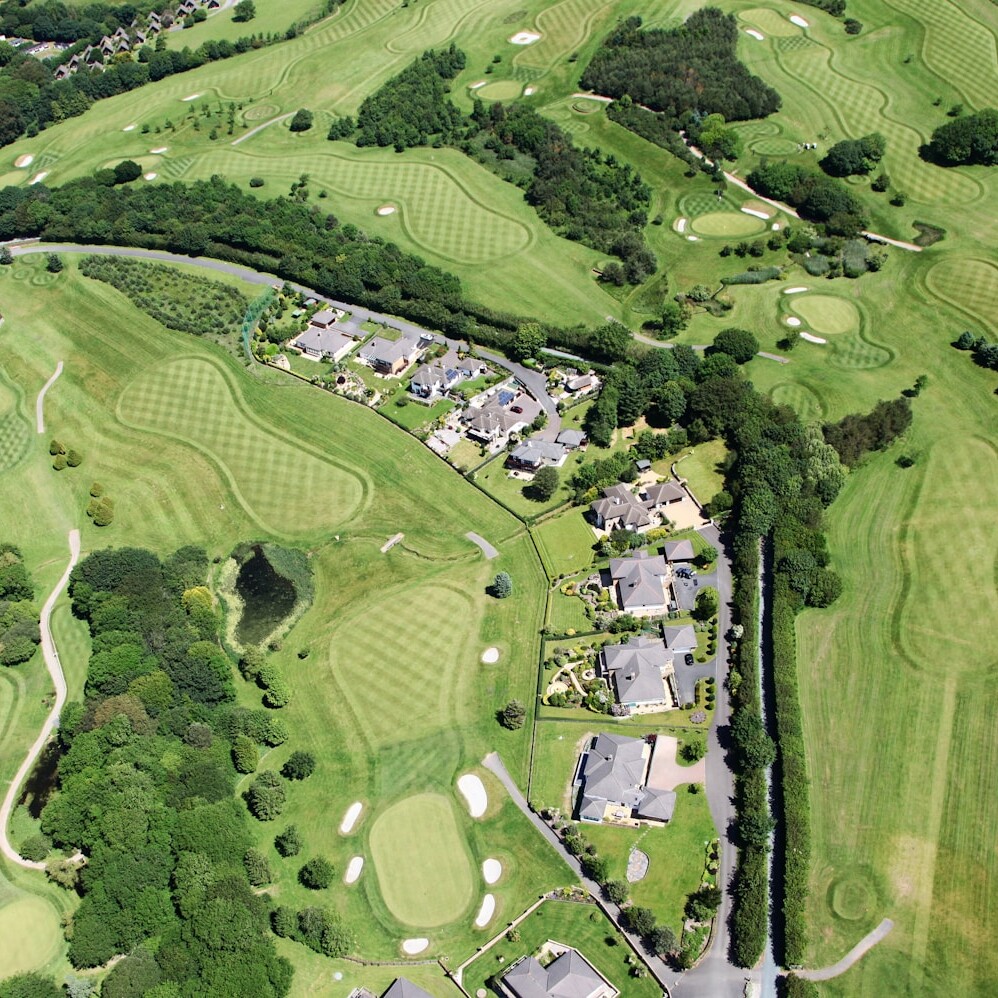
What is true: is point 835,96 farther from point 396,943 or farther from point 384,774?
point 396,943

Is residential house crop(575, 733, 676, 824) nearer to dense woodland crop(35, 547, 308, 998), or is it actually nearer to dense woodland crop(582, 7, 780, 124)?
dense woodland crop(35, 547, 308, 998)

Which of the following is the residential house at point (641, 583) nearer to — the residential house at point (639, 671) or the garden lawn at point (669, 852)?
the residential house at point (639, 671)

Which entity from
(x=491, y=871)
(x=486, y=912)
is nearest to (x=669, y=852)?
(x=491, y=871)

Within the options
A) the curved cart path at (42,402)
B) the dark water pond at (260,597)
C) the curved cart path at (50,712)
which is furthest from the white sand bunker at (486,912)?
the curved cart path at (42,402)

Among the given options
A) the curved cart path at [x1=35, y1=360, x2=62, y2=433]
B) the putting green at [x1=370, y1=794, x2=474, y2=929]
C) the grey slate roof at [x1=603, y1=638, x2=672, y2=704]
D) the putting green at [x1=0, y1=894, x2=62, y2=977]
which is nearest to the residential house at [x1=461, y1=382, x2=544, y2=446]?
the grey slate roof at [x1=603, y1=638, x2=672, y2=704]

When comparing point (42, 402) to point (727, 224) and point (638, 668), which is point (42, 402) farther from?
point (727, 224)

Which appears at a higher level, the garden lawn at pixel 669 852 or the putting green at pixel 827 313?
the putting green at pixel 827 313

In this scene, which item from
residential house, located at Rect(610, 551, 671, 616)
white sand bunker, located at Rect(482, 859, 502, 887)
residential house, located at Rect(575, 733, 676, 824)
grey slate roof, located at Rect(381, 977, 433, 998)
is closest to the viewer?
grey slate roof, located at Rect(381, 977, 433, 998)
